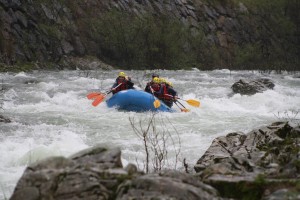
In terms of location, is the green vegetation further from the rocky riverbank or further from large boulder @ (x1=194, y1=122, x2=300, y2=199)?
the rocky riverbank

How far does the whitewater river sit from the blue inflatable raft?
0.26 m

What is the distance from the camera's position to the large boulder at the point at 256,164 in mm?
3148

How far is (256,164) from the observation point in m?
4.11

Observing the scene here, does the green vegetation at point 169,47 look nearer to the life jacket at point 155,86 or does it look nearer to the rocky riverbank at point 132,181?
the life jacket at point 155,86

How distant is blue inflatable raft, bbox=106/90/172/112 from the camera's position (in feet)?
35.4

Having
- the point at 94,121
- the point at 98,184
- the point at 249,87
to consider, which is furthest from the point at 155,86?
the point at 98,184

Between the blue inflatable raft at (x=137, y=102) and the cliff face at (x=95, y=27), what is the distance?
11987mm

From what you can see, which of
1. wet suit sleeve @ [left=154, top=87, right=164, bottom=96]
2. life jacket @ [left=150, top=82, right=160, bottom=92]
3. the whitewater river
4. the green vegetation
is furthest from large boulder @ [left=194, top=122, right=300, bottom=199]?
the green vegetation

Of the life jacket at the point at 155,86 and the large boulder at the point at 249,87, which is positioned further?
the large boulder at the point at 249,87

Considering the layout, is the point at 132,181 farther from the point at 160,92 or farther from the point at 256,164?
the point at 160,92

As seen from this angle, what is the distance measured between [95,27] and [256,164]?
82.2 ft

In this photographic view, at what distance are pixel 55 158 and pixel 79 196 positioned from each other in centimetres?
43

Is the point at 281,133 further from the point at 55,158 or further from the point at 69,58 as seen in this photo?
the point at 69,58

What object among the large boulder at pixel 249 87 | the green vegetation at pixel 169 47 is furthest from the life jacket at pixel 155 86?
the green vegetation at pixel 169 47
